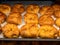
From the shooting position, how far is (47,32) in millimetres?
923

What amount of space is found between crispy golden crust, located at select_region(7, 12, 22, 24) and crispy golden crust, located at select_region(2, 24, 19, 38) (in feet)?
0.20

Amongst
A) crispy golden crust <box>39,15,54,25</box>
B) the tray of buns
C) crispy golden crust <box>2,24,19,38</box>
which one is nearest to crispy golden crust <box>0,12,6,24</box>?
the tray of buns

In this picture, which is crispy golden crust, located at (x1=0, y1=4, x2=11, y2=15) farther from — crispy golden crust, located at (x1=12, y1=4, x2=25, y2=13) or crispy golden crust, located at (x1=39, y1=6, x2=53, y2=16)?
crispy golden crust, located at (x1=39, y1=6, x2=53, y2=16)

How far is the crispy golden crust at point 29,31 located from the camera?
92 cm

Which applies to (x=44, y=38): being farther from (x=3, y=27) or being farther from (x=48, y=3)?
(x=48, y=3)

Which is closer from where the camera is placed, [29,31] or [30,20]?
[29,31]

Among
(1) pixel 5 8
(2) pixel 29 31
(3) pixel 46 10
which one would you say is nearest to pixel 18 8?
(1) pixel 5 8

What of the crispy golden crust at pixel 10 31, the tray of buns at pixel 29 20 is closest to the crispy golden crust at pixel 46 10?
the tray of buns at pixel 29 20

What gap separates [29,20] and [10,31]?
178 millimetres

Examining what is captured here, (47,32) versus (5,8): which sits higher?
(5,8)

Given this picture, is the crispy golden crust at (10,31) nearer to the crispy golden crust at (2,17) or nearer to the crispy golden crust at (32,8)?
the crispy golden crust at (2,17)

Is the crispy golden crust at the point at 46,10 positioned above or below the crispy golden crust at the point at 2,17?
above

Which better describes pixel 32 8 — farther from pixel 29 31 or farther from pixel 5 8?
pixel 29 31

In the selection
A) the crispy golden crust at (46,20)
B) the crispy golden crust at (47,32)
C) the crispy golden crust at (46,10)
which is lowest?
the crispy golden crust at (47,32)
